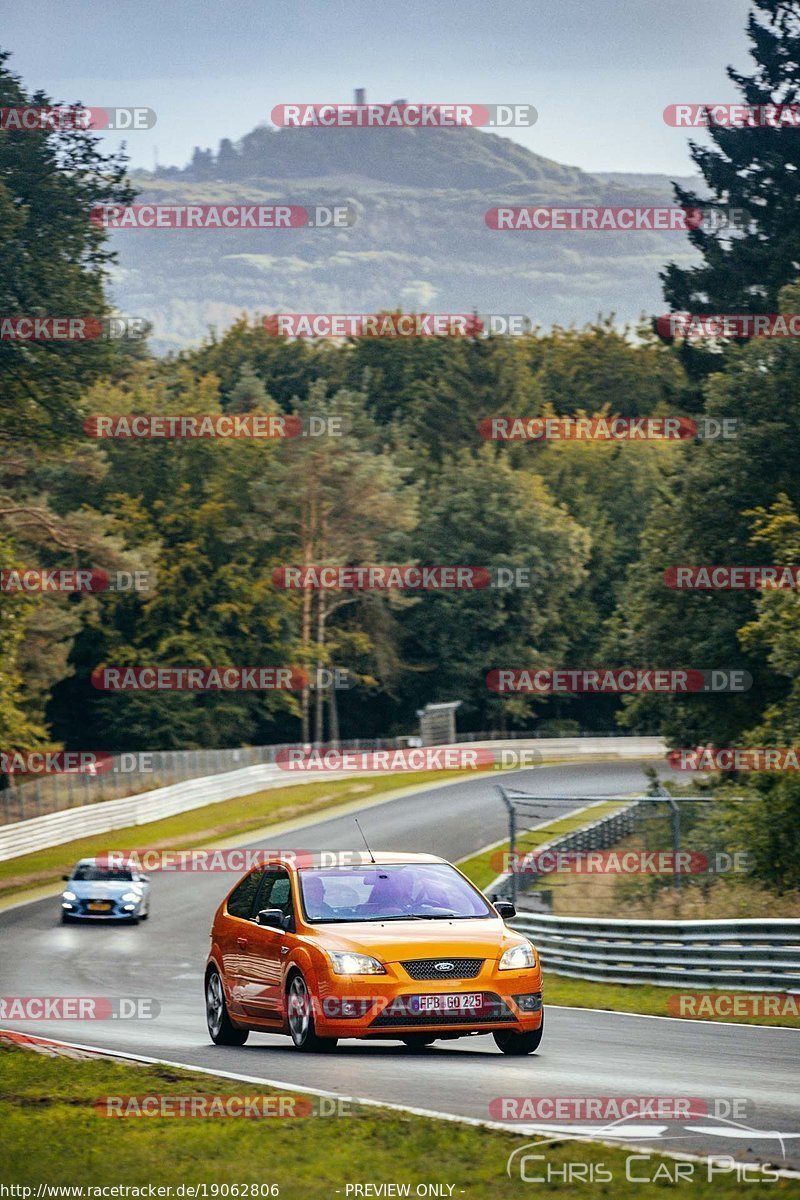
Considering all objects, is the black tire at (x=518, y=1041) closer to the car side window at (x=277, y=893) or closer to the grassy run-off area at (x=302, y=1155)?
the car side window at (x=277, y=893)

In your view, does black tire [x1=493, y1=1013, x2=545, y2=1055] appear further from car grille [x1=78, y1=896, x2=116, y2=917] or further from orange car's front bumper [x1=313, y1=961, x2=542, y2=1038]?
car grille [x1=78, y1=896, x2=116, y2=917]

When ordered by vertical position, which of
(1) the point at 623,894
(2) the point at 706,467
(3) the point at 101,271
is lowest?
(1) the point at 623,894

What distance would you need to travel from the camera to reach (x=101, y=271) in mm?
44438

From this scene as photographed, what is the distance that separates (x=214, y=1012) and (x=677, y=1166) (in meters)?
7.33

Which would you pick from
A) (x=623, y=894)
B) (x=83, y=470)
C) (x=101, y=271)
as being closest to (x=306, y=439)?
(x=83, y=470)

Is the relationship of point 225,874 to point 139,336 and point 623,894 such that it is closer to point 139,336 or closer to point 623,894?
point 623,894

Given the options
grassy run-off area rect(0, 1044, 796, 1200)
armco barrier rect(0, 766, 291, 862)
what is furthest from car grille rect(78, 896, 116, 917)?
grassy run-off area rect(0, 1044, 796, 1200)

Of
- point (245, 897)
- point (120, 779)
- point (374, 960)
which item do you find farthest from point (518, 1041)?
point (120, 779)

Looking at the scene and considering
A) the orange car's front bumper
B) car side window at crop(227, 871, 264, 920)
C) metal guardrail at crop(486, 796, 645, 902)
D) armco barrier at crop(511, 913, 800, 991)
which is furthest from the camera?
metal guardrail at crop(486, 796, 645, 902)

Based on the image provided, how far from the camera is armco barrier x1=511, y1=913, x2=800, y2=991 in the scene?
18234mm

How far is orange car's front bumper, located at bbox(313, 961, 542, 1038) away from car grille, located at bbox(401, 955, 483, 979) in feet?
0.10

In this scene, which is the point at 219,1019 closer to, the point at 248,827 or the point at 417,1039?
the point at 417,1039

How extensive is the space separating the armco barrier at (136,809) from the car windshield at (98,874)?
11.3 m

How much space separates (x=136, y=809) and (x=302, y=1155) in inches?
1880
